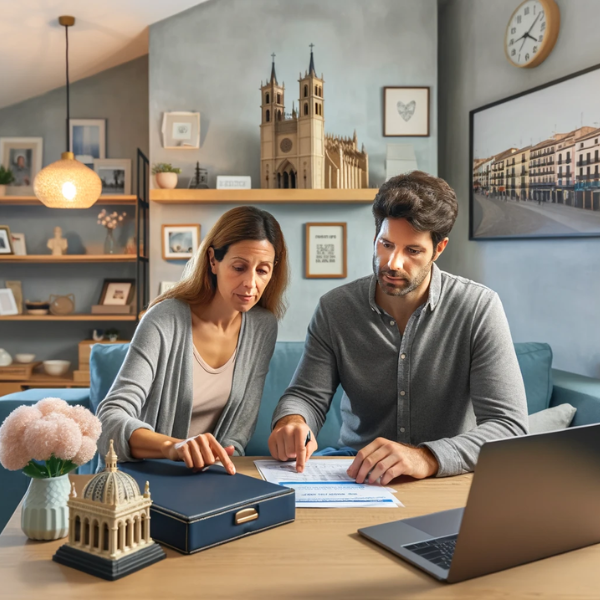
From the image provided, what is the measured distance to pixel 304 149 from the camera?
3756mm

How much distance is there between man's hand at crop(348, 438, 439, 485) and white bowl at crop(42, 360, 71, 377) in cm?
348

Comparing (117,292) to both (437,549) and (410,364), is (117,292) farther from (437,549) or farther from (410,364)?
(437,549)

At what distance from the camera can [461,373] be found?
1641 millimetres

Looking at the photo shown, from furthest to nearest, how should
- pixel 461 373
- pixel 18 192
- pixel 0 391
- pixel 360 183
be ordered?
1. pixel 18 192
2. pixel 0 391
3. pixel 360 183
4. pixel 461 373

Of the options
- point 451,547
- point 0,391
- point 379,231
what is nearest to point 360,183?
point 379,231

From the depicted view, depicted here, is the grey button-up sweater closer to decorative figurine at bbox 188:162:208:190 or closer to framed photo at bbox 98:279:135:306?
decorative figurine at bbox 188:162:208:190

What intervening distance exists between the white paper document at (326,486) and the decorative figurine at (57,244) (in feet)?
11.5

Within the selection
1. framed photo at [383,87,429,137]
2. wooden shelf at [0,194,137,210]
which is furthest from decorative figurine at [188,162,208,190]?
framed photo at [383,87,429,137]

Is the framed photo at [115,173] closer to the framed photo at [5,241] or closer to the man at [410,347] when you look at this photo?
the framed photo at [5,241]

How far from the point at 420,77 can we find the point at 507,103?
2.57 ft

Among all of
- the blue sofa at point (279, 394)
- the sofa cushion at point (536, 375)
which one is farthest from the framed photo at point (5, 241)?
the sofa cushion at point (536, 375)

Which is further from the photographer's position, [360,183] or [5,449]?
[360,183]

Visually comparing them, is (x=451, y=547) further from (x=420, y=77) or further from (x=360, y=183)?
(x=420, y=77)

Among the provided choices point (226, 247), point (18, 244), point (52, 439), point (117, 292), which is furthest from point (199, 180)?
point (52, 439)
